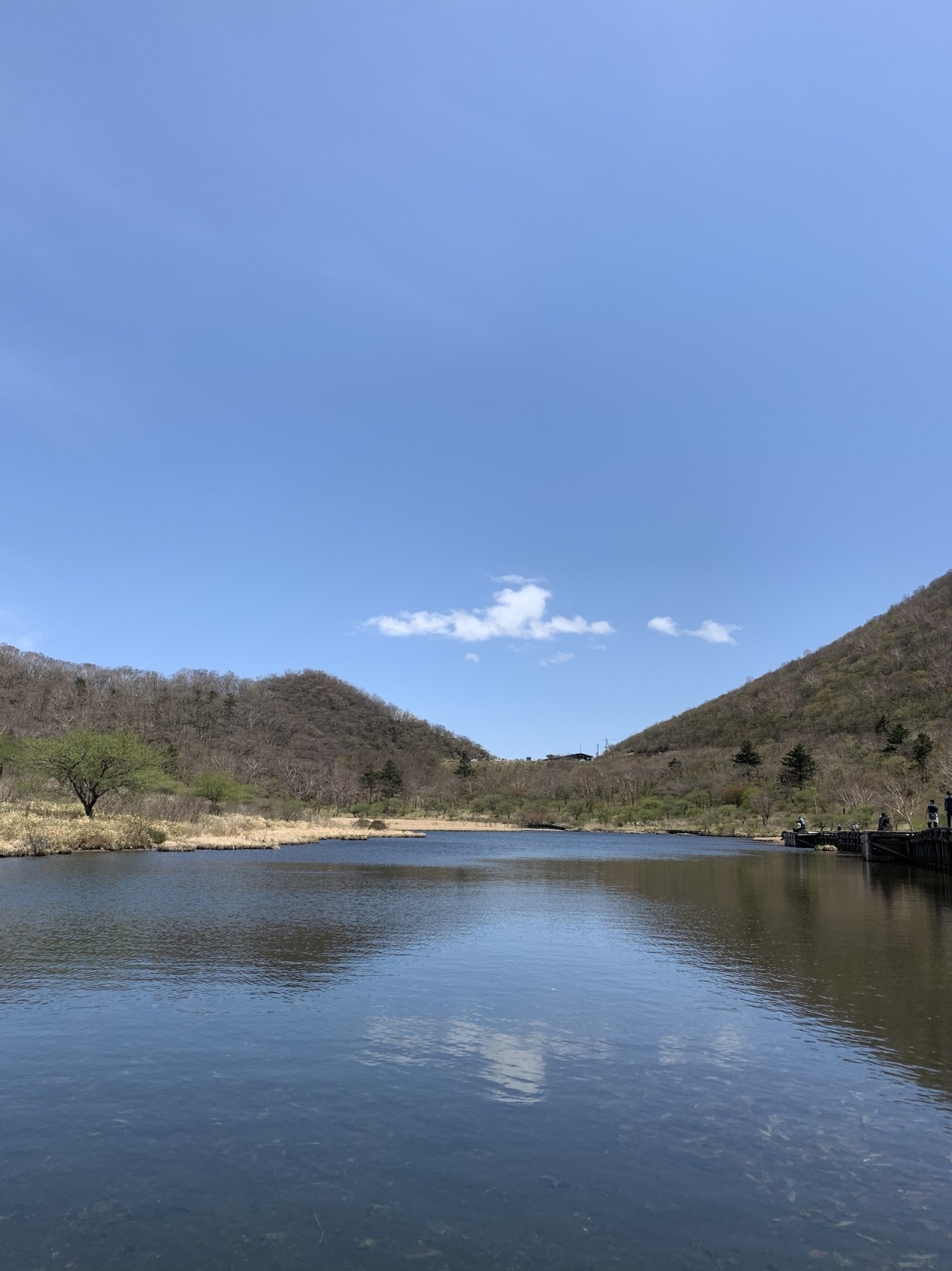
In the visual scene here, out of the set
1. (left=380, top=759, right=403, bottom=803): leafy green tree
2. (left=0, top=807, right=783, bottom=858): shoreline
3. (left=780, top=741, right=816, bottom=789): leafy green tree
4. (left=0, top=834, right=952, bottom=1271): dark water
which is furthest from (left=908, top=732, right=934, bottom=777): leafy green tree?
(left=380, top=759, right=403, bottom=803): leafy green tree

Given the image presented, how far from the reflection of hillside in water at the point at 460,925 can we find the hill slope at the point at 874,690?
82.6 meters

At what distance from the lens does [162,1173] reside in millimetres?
9031

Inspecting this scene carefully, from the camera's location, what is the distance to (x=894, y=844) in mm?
63000

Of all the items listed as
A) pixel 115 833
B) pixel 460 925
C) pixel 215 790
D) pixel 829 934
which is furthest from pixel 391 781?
pixel 829 934

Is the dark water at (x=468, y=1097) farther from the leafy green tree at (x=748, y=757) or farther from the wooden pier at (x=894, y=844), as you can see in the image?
the leafy green tree at (x=748, y=757)

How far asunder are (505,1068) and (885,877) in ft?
145

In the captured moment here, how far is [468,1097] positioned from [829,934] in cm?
1914

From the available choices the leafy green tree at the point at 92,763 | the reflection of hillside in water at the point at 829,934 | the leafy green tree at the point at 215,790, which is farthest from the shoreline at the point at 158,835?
the reflection of hillside in water at the point at 829,934

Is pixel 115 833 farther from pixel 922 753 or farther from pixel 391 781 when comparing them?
pixel 391 781

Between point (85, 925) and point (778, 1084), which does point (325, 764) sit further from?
point (778, 1084)

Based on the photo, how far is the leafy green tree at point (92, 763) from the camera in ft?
208

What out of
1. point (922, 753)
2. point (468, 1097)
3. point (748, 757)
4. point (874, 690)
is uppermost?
point (874, 690)

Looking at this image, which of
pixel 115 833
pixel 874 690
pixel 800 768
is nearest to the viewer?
pixel 115 833

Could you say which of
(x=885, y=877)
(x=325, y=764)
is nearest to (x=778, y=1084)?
(x=885, y=877)
